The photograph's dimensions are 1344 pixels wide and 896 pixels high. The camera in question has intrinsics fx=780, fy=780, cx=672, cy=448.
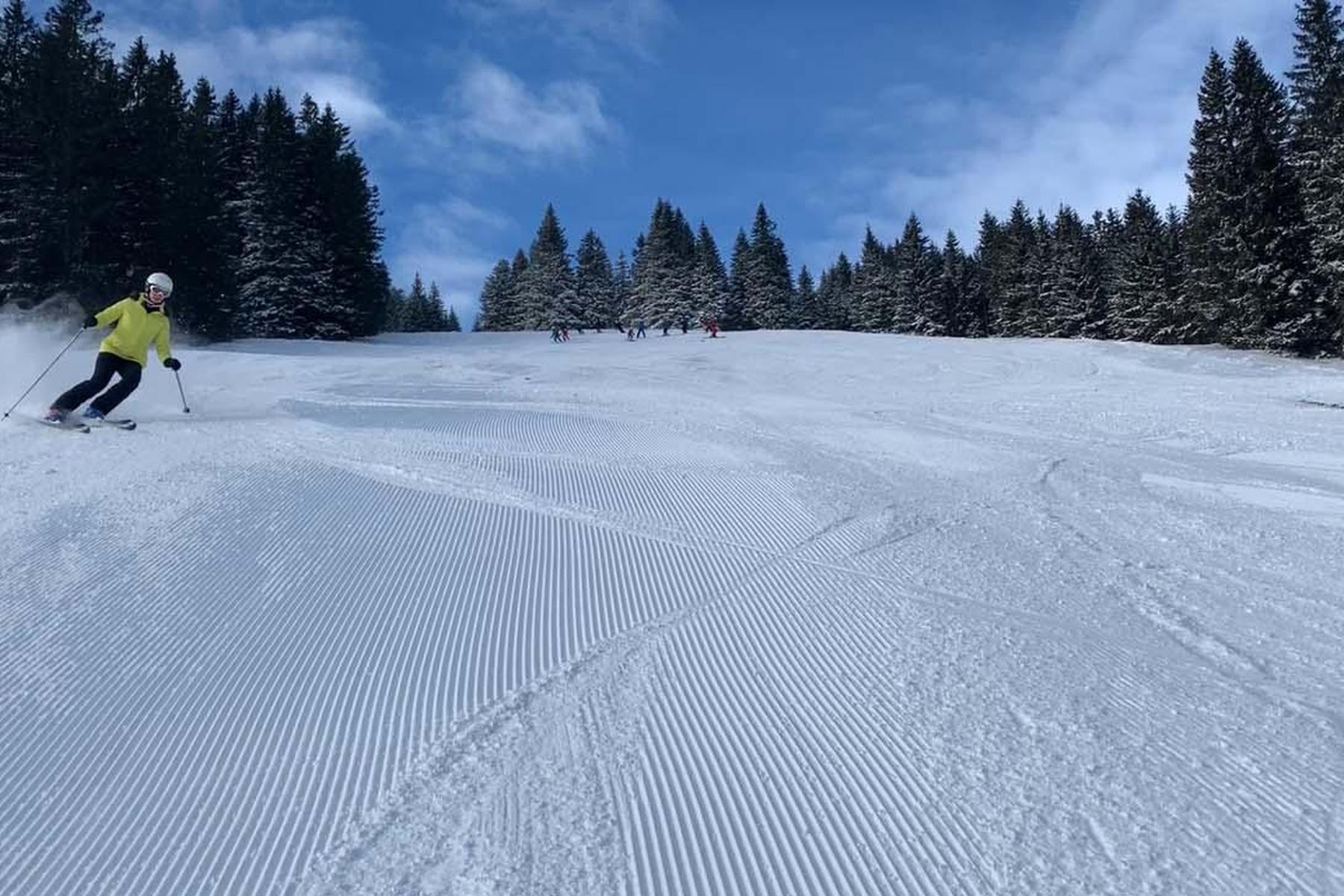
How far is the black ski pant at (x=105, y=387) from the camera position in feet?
27.9

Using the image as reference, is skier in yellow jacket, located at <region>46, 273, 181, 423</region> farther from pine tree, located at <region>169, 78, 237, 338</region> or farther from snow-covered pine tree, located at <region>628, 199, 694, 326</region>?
snow-covered pine tree, located at <region>628, 199, 694, 326</region>

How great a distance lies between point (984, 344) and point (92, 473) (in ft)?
103

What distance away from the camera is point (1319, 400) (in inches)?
600

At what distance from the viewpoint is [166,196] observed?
97.3 ft

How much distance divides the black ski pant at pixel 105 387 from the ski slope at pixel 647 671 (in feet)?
1.45

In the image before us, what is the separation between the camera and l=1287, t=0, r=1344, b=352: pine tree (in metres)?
27.0

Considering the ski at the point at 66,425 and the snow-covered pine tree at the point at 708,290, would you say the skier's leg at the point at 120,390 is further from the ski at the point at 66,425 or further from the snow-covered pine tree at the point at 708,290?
the snow-covered pine tree at the point at 708,290

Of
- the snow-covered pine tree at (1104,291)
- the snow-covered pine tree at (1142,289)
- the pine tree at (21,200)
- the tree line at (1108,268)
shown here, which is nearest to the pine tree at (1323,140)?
the tree line at (1108,268)

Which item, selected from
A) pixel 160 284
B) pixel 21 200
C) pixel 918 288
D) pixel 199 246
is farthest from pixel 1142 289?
pixel 21 200

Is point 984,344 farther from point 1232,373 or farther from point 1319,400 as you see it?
point 1319,400

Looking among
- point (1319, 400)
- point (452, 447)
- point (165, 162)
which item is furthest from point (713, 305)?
point (452, 447)

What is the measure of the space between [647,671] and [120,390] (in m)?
8.29

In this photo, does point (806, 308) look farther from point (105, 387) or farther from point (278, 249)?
point (105, 387)

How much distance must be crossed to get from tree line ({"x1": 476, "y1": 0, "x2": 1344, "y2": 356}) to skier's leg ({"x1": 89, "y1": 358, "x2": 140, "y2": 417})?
1349 inches
